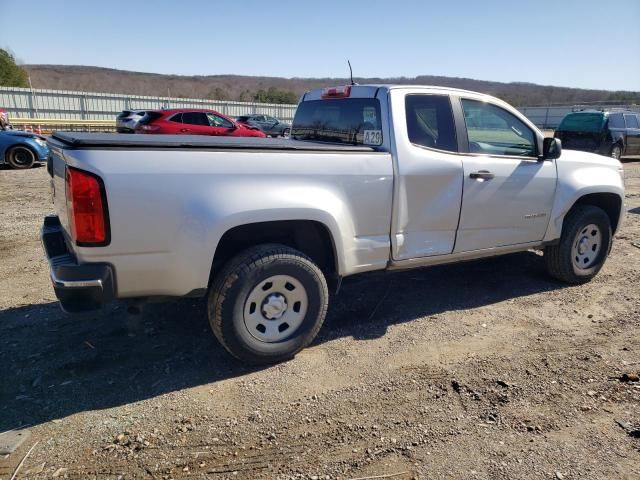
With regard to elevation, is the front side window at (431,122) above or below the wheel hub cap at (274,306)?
above

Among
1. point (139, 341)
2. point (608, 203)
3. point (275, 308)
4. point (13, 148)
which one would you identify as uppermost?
point (608, 203)

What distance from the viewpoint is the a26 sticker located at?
3825 mm

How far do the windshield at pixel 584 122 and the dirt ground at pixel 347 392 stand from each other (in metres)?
12.9

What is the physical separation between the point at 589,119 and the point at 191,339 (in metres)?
16.3

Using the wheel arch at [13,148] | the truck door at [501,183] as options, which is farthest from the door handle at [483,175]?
the wheel arch at [13,148]

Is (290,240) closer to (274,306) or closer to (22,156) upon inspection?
(274,306)

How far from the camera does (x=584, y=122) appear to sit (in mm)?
15906

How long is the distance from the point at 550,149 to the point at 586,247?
51.6 inches

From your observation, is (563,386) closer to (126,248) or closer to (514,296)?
(514,296)

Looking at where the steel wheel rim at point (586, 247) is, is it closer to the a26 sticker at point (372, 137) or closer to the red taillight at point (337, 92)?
the a26 sticker at point (372, 137)

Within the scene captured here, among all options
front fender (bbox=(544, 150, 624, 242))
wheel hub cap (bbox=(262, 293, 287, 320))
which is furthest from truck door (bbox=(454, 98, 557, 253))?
wheel hub cap (bbox=(262, 293, 287, 320))

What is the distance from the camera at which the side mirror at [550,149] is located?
4513 mm

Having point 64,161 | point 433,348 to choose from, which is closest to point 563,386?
point 433,348

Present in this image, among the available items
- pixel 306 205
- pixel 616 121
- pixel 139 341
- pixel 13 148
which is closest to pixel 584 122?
pixel 616 121
